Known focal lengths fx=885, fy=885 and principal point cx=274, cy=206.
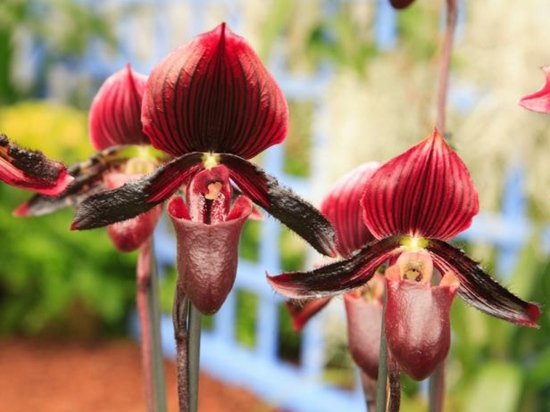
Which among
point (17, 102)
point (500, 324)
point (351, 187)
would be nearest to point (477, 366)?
point (500, 324)

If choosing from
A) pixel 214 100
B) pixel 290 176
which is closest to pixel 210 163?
pixel 214 100

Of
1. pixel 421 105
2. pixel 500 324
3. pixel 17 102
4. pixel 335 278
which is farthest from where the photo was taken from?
pixel 17 102

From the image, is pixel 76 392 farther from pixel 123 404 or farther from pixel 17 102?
pixel 17 102

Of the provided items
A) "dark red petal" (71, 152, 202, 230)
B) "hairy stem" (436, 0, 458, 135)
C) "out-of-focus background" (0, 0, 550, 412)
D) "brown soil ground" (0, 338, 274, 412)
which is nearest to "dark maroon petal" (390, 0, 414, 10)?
"hairy stem" (436, 0, 458, 135)

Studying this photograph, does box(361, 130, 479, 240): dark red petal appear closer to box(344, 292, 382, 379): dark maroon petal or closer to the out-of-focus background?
box(344, 292, 382, 379): dark maroon petal

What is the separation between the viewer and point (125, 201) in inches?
15.6

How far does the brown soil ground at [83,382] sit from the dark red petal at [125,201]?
6.94 feet

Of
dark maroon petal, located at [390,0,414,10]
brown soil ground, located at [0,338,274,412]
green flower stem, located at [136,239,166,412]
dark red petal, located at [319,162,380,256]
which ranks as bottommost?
brown soil ground, located at [0,338,274,412]

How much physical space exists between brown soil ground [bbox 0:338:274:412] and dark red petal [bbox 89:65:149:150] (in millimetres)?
2017

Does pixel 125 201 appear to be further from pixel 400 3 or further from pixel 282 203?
pixel 400 3

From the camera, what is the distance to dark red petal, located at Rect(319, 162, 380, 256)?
0.47 meters

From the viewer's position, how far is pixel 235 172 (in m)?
0.42

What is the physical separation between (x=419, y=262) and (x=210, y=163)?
0.11 metres

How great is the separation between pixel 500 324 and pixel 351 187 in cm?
126
